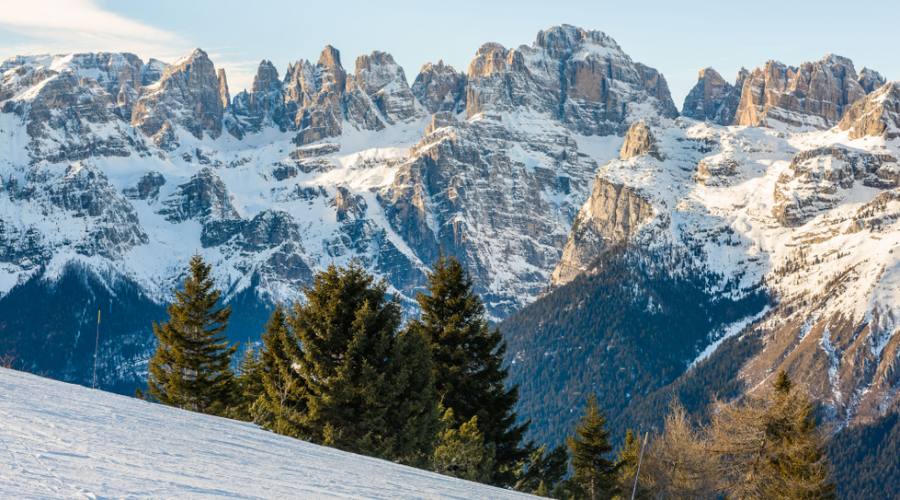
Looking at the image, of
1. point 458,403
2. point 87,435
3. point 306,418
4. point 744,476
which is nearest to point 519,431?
point 458,403

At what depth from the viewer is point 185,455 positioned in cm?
1686

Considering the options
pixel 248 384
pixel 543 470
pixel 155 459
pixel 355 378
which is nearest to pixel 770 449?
pixel 543 470

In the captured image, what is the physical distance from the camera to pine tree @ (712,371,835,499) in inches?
1563

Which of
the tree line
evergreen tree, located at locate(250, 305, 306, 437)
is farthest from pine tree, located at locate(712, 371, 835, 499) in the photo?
evergreen tree, located at locate(250, 305, 306, 437)

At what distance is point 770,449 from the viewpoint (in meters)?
40.0

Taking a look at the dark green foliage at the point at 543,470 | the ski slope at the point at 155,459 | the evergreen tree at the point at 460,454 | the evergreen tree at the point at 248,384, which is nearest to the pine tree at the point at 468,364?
the dark green foliage at the point at 543,470

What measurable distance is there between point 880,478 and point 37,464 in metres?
203

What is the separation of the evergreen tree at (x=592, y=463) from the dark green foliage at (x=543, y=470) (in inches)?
26.7

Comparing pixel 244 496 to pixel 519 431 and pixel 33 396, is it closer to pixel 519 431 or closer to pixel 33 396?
pixel 33 396

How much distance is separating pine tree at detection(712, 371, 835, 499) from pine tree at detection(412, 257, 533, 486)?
838 cm

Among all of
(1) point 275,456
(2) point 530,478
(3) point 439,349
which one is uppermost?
(1) point 275,456

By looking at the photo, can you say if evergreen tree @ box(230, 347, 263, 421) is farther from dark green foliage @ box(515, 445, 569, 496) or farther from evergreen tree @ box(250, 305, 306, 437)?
dark green foliage @ box(515, 445, 569, 496)

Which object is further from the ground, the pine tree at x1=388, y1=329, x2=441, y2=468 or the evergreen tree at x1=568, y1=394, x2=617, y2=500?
the pine tree at x1=388, y1=329, x2=441, y2=468

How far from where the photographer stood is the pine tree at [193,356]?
51.1 metres
